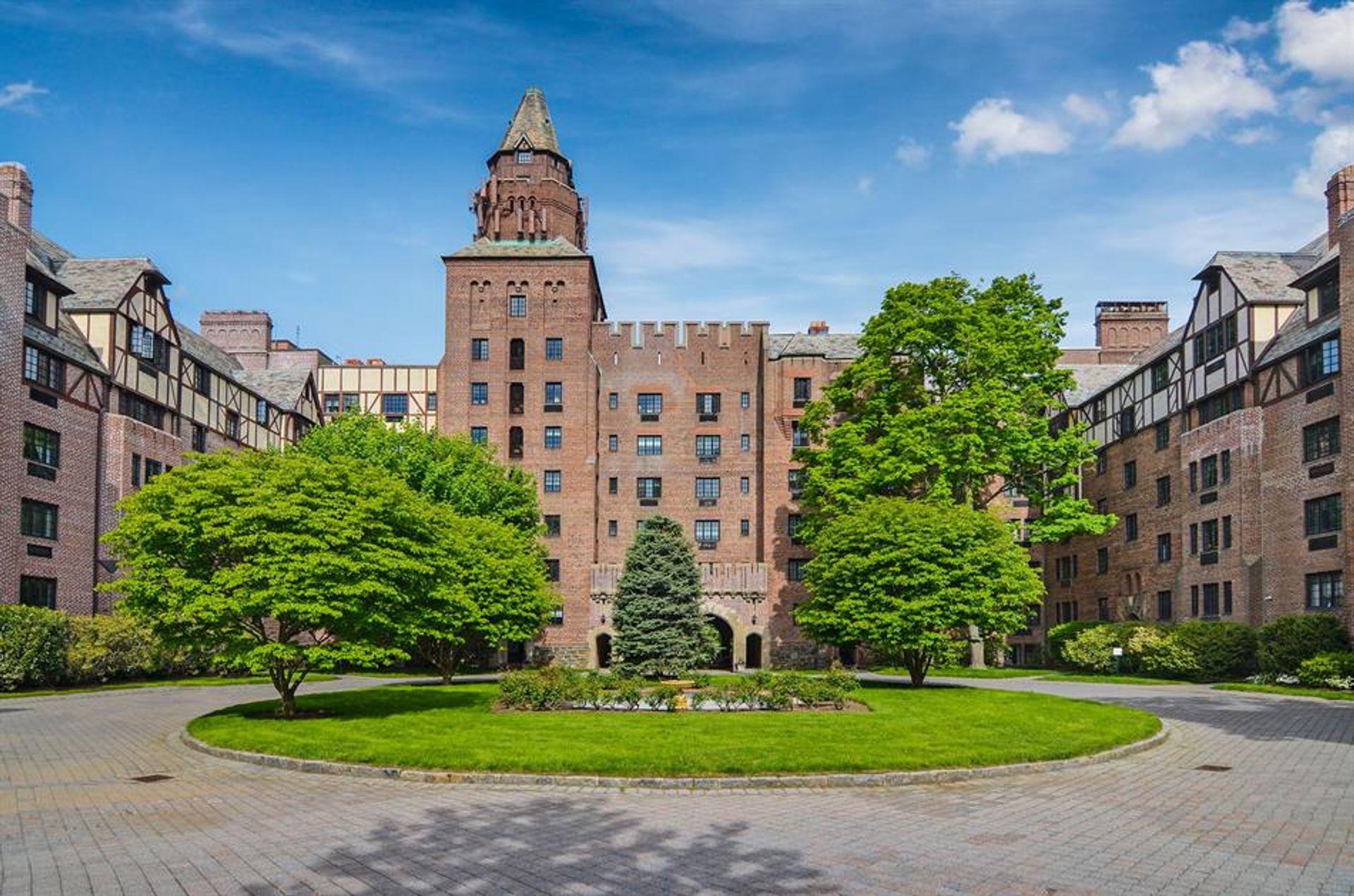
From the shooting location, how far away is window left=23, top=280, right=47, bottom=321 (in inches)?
1612

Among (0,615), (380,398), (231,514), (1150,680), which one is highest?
(380,398)

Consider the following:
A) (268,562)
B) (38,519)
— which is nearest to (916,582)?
(268,562)

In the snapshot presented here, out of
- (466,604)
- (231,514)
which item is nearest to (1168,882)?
(231,514)

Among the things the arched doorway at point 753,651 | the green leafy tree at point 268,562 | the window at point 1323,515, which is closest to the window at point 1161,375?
the window at point 1323,515

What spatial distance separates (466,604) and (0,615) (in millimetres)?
16463

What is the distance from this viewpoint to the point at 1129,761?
18.6 meters

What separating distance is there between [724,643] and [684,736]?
3981 cm

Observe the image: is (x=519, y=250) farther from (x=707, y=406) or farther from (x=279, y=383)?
(x=279, y=383)

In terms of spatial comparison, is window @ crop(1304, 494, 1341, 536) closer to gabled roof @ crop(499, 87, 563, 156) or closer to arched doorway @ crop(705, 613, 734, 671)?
arched doorway @ crop(705, 613, 734, 671)

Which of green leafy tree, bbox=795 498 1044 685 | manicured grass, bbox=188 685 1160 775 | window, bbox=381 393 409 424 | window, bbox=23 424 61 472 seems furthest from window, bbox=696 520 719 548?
manicured grass, bbox=188 685 1160 775

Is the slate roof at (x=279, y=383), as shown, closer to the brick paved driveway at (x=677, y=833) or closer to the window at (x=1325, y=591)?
the brick paved driveway at (x=677, y=833)

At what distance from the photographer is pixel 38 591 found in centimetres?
3994

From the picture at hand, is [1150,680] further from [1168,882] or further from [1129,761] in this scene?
[1168,882]

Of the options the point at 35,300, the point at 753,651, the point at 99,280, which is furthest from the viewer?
the point at 753,651
